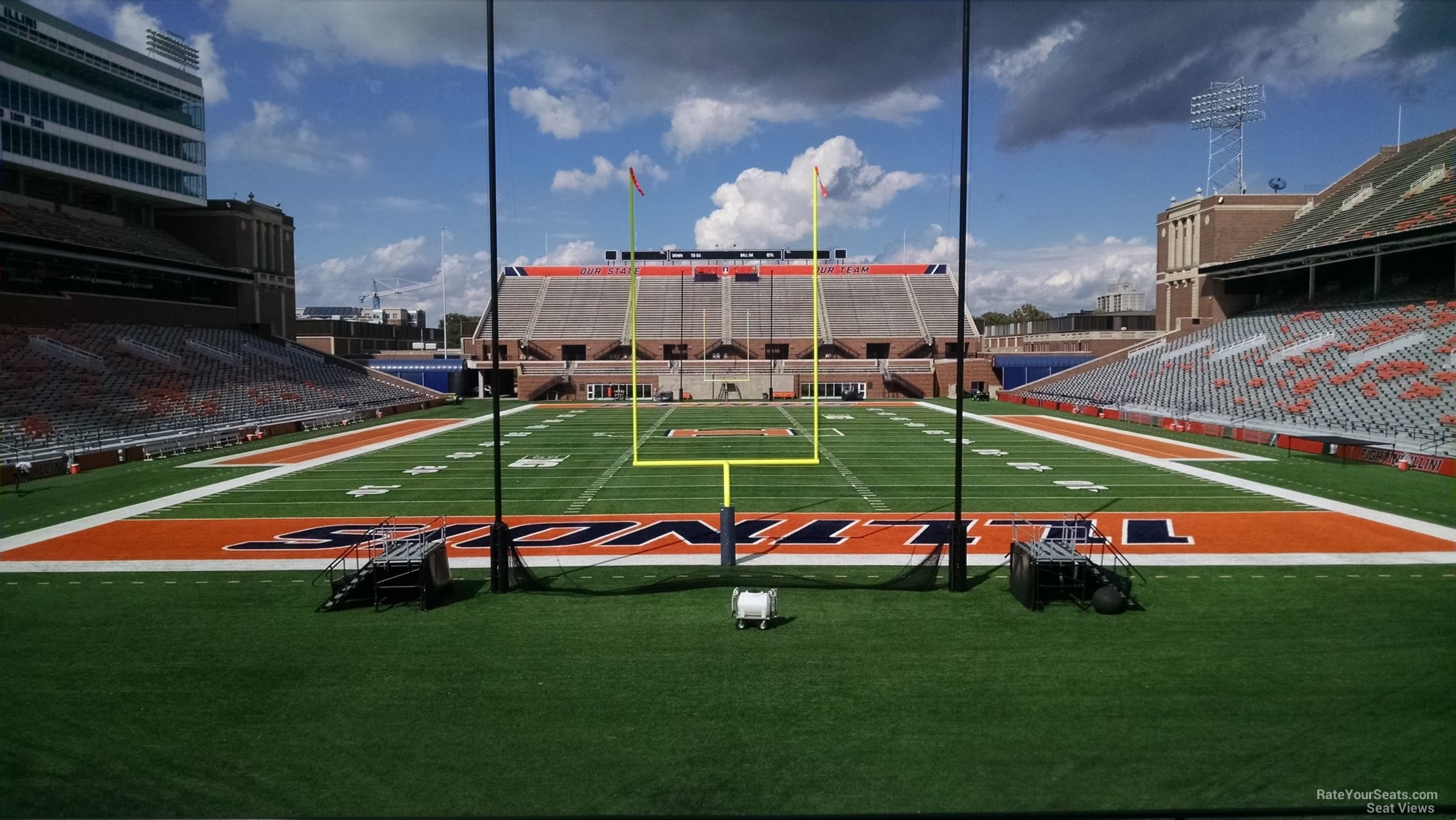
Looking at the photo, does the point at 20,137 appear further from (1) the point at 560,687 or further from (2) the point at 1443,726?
(2) the point at 1443,726

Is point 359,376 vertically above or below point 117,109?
below

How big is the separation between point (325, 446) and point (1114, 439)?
27.9m

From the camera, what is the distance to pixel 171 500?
18.4 metres

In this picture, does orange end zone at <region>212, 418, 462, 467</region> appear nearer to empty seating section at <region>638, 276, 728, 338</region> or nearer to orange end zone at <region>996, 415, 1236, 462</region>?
orange end zone at <region>996, 415, 1236, 462</region>

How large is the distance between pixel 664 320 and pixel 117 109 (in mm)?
36367

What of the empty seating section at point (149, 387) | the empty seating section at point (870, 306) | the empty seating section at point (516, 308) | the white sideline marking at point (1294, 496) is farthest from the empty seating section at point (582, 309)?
the white sideline marking at point (1294, 496)

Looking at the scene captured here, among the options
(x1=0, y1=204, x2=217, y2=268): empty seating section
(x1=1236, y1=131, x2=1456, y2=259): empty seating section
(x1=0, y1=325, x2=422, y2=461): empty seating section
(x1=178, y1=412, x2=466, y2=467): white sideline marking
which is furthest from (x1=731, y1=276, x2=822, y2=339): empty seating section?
(x1=0, y1=204, x2=217, y2=268): empty seating section

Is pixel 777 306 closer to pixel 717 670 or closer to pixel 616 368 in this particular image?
pixel 616 368

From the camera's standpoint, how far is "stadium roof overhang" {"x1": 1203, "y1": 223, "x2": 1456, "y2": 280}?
1267 inches

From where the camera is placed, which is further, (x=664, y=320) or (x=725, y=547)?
(x=664, y=320)

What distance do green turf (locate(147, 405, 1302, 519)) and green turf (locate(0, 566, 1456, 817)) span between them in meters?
6.68

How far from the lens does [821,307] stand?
69250 mm

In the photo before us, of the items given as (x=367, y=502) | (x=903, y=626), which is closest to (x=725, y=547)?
(x=903, y=626)

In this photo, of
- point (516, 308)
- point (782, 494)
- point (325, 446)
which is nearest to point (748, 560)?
point (782, 494)
